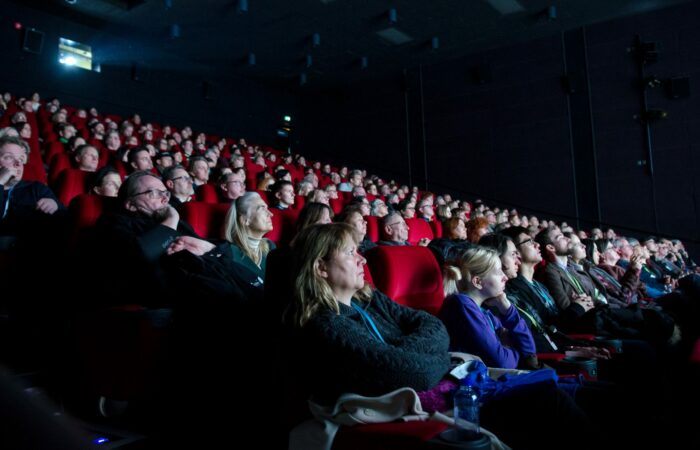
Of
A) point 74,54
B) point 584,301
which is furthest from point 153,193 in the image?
point 74,54

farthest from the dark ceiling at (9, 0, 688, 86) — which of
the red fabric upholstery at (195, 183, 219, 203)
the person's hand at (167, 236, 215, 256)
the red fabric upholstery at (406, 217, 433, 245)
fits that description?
the person's hand at (167, 236, 215, 256)

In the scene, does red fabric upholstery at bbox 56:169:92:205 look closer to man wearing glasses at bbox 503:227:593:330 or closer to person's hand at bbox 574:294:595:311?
man wearing glasses at bbox 503:227:593:330

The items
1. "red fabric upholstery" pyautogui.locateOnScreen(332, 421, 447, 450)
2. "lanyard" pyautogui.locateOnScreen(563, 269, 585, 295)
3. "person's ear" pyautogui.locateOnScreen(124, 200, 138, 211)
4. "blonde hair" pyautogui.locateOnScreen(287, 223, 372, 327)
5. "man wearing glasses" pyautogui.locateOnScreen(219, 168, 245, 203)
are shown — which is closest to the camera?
"red fabric upholstery" pyautogui.locateOnScreen(332, 421, 447, 450)

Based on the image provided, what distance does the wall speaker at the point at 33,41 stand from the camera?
4141 millimetres

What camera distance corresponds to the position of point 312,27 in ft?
14.4

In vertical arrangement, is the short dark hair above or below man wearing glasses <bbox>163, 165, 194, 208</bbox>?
below

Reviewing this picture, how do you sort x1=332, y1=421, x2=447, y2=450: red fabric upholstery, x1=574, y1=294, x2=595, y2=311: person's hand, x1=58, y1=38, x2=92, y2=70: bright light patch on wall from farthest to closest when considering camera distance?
x1=58, y1=38, x2=92, y2=70: bright light patch on wall, x1=574, y1=294, x2=595, y2=311: person's hand, x1=332, y1=421, x2=447, y2=450: red fabric upholstery

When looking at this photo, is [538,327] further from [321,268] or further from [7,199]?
[7,199]

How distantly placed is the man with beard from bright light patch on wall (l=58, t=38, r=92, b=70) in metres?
4.05

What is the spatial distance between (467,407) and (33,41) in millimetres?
4741

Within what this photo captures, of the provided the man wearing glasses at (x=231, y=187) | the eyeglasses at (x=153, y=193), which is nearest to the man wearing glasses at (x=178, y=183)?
the man wearing glasses at (x=231, y=187)

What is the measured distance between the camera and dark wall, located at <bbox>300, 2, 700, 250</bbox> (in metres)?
4.09

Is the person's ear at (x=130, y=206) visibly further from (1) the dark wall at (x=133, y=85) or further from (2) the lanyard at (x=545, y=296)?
(1) the dark wall at (x=133, y=85)

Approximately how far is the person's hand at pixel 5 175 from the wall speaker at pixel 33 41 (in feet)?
11.6
